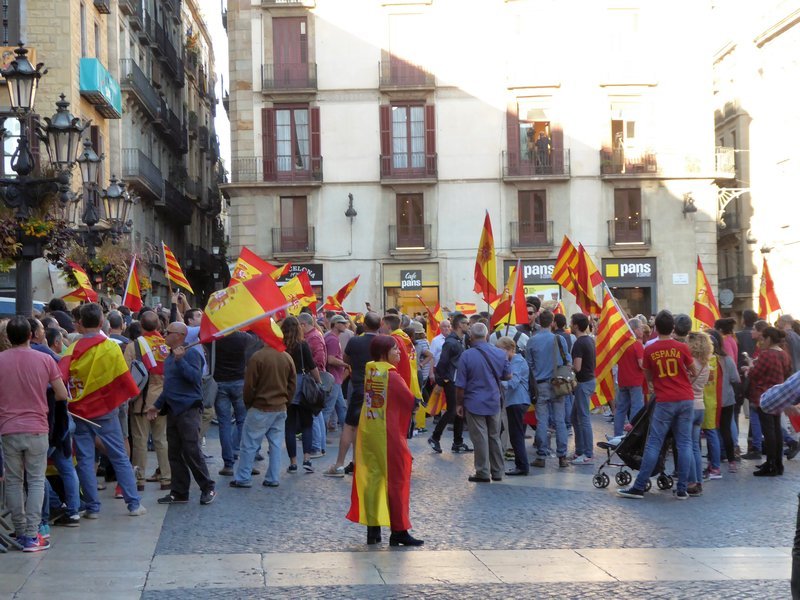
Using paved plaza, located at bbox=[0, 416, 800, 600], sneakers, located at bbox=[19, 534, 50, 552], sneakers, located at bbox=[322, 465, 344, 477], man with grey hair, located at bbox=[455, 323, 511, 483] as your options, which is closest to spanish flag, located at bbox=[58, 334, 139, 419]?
paved plaza, located at bbox=[0, 416, 800, 600]

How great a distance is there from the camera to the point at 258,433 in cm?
1240

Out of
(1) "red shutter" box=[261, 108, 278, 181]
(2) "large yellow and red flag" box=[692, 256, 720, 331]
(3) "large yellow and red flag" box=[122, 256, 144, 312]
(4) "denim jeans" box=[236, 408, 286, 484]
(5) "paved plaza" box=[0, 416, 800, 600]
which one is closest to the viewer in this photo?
(5) "paved plaza" box=[0, 416, 800, 600]

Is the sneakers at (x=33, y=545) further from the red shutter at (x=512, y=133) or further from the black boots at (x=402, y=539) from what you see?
the red shutter at (x=512, y=133)

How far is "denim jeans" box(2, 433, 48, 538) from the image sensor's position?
8.77m

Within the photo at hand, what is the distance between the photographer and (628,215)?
4091 centimetres

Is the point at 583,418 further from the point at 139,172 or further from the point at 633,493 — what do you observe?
the point at 139,172

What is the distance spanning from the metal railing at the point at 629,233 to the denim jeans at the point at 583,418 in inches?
1036

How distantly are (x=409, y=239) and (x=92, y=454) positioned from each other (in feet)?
100

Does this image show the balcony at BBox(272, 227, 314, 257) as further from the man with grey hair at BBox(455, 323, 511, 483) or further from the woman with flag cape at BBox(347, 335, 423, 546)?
the woman with flag cape at BBox(347, 335, 423, 546)

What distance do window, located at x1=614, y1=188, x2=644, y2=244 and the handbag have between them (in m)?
27.2

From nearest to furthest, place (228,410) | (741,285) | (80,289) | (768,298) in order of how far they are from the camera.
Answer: (228,410)
(80,289)
(768,298)
(741,285)

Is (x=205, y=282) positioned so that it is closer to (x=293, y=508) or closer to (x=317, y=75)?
(x=317, y=75)

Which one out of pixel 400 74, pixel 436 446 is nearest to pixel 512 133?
pixel 400 74

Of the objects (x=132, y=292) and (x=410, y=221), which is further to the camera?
(x=410, y=221)
